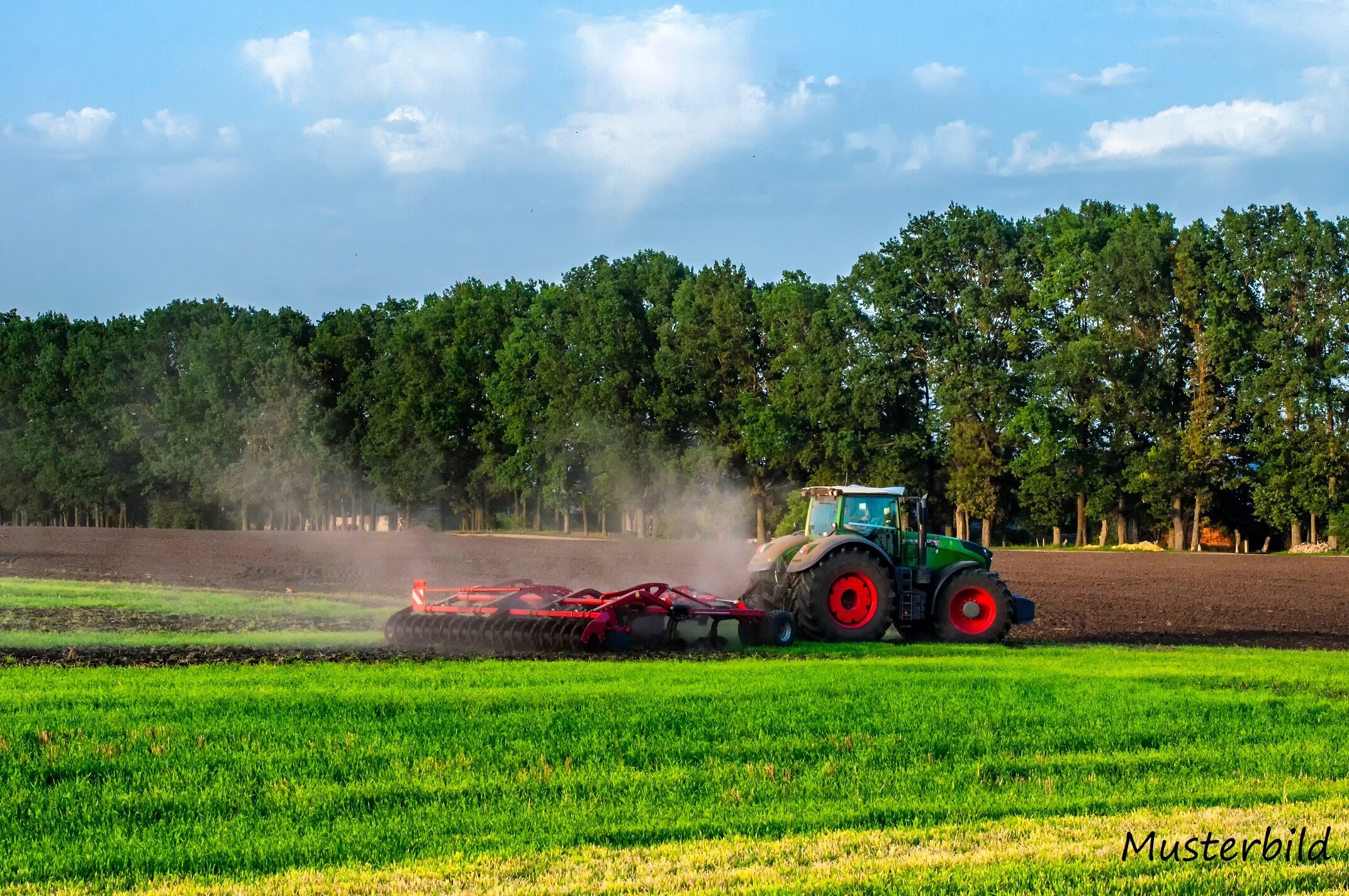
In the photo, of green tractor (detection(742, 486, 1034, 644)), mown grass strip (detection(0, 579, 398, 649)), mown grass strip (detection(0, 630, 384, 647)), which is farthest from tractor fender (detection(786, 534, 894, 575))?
mown grass strip (detection(0, 579, 398, 649))

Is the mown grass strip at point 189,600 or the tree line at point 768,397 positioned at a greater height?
the tree line at point 768,397

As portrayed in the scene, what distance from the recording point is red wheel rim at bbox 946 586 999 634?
22.2 metres

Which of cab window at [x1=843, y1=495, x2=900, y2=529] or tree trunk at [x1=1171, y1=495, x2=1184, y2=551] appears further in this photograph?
tree trunk at [x1=1171, y1=495, x2=1184, y2=551]

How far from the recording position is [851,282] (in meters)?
88.2

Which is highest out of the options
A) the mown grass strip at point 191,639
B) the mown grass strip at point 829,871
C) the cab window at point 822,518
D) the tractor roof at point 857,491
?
the tractor roof at point 857,491

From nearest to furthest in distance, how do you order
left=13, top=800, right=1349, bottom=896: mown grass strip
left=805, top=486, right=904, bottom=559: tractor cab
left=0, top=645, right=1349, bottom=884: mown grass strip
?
left=13, top=800, right=1349, bottom=896: mown grass strip, left=0, top=645, right=1349, bottom=884: mown grass strip, left=805, top=486, right=904, bottom=559: tractor cab

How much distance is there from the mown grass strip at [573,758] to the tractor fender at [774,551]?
6989 millimetres

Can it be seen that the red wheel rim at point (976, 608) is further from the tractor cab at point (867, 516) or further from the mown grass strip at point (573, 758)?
the mown grass strip at point (573, 758)

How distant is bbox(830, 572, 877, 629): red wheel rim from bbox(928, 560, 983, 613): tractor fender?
1.11 m

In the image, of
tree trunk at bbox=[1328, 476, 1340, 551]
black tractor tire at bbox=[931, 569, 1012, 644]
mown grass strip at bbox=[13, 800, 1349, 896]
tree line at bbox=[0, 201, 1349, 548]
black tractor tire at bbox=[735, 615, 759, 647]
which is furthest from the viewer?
Answer: tree line at bbox=[0, 201, 1349, 548]

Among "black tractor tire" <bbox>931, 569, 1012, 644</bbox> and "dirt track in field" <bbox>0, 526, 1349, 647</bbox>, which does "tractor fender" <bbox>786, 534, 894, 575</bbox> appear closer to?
"black tractor tire" <bbox>931, 569, 1012, 644</bbox>

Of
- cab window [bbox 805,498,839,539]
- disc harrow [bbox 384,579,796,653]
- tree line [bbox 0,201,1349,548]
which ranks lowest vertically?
disc harrow [bbox 384,579,796,653]

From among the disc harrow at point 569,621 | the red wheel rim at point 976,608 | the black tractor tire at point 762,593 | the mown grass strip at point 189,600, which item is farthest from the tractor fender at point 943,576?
the mown grass strip at point 189,600

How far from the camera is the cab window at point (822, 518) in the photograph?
76.3ft
